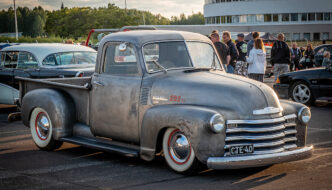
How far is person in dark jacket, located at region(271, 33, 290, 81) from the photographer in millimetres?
15945

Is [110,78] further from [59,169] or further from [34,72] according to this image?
[34,72]

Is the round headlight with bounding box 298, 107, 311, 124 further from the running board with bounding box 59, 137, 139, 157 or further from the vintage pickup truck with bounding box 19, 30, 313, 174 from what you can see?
the running board with bounding box 59, 137, 139, 157

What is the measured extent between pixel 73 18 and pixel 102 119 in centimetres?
8476

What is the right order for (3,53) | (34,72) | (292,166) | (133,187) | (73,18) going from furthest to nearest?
(73,18) < (3,53) < (34,72) < (292,166) < (133,187)

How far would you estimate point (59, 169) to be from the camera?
705 cm

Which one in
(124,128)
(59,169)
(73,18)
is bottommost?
(59,169)

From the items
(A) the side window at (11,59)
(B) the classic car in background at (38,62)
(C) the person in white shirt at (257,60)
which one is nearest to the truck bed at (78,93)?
(B) the classic car in background at (38,62)

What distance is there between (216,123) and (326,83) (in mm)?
8642

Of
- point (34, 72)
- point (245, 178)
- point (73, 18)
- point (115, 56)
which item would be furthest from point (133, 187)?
point (73, 18)

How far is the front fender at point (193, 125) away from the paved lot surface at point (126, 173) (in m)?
0.40

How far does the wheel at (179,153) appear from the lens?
6.41 m

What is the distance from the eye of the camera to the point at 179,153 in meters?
6.55

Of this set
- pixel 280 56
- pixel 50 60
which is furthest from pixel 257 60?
pixel 50 60

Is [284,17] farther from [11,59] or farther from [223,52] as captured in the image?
[11,59]
